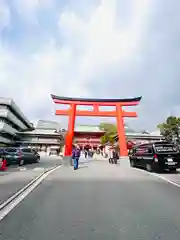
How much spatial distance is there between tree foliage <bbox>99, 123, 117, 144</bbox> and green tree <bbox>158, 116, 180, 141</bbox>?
1921 cm

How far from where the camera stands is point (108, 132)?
5881 centimetres

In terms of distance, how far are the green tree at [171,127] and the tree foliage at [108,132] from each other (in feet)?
63.0

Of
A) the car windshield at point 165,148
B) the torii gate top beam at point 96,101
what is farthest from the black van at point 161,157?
the torii gate top beam at point 96,101

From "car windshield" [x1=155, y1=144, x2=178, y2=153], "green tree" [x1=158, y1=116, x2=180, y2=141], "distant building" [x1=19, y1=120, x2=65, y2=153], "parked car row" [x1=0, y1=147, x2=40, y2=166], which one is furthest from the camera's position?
"distant building" [x1=19, y1=120, x2=65, y2=153]

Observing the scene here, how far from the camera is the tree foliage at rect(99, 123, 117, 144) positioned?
173ft

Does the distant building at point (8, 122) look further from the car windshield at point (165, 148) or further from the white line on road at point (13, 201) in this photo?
the white line on road at point (13, 201)

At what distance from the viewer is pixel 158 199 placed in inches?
259

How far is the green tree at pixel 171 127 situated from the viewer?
31.1 metres

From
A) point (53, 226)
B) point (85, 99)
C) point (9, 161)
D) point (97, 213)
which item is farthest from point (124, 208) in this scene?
point (85, 99)

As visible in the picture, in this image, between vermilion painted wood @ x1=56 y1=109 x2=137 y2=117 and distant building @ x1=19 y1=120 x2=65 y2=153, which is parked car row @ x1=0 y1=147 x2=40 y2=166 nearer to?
vermilion painted wood @ x1=56 y1=109 x2=137 y2=117

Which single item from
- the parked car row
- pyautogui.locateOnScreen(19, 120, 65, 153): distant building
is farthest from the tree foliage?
the parked car row

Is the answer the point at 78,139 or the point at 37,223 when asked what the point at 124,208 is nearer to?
the point at 37,223

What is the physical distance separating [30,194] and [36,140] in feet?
205

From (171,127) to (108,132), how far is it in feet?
92.3
